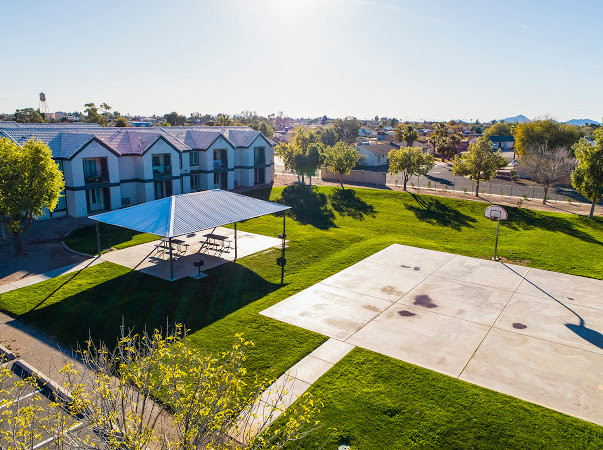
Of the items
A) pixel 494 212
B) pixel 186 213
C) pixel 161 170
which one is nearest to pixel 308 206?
pixel 161 170

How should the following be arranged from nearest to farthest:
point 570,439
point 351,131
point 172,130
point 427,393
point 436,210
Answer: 1. point 570,439
2. point 427,393
3. point 436,210
4. point 172,130
5. point 351,131

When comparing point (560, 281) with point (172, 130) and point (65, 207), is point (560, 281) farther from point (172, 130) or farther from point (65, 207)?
point (172, 130)

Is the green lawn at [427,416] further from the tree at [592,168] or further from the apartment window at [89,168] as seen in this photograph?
the apartment window at [89,168]

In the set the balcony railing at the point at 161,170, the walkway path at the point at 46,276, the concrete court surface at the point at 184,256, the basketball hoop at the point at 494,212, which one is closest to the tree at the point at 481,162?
the basketball hoop at the point at 494,212

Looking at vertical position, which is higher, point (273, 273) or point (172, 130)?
point (172, 130)

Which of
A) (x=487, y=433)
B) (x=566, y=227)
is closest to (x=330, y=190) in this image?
(x=566, y=227)

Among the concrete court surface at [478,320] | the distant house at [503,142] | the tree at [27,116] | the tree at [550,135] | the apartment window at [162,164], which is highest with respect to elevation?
the tree at [27,116]

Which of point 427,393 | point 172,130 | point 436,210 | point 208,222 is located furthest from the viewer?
point 172,130

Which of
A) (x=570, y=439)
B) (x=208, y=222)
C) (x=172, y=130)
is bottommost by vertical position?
(x=570, y=439)
